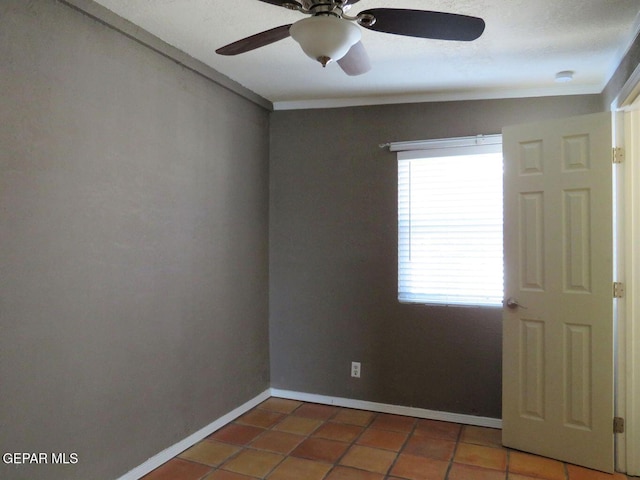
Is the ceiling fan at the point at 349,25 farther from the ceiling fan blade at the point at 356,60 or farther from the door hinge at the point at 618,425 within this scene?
the door hinge at the point at 618,425

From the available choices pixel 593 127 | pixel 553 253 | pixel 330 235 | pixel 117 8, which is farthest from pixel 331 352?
pixel 117 8

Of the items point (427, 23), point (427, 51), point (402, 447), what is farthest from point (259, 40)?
point (402, 447)

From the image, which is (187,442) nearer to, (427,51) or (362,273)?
(362,273)

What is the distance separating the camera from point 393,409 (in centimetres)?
339

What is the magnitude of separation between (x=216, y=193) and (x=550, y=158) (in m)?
2.13

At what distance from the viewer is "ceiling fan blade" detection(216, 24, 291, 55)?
1.67 meters

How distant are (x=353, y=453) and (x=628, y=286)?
1.85 meters

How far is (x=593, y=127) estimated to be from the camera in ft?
8.41

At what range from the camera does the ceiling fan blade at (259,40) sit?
167cm

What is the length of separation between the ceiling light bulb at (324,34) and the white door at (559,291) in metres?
1.68

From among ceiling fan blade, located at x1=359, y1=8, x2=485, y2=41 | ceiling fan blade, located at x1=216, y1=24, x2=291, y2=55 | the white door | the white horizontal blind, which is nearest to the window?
the white horizontal blind

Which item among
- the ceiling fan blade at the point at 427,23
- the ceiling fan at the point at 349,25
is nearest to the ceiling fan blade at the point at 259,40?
the ceiling fan at the point at 349,25

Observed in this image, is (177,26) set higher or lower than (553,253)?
higher

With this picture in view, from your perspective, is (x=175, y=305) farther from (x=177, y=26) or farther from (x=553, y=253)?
(x=553, y=253)
